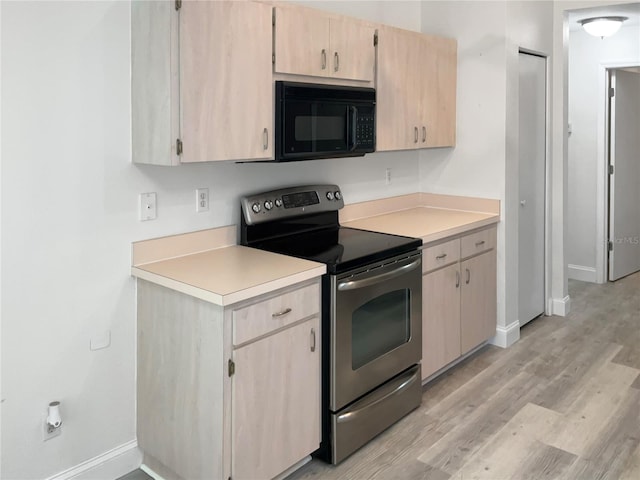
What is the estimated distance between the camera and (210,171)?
275 centimetres

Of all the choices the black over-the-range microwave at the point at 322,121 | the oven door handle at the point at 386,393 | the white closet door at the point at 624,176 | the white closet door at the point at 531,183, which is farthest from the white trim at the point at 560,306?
the black over-the-range microwave at the point at 322,121

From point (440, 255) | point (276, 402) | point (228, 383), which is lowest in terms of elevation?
point (276, 402)

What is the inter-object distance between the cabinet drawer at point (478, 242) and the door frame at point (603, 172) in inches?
90.5

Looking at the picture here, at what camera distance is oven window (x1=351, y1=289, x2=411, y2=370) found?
2.63 metres

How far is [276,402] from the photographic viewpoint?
232 cm

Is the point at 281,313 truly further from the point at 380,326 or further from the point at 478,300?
the point at 478,300

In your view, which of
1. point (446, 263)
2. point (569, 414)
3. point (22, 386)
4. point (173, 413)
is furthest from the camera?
point (446, 263)

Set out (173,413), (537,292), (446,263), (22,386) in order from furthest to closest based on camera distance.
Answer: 1. (537,292)
2. (446,263)
3. (173,413)
4. (22,386)

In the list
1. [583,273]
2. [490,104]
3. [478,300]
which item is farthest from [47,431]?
[583,273]

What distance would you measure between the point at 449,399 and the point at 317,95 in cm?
172

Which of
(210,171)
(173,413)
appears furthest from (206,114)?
(173,413)

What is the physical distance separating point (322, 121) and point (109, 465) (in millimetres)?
1740

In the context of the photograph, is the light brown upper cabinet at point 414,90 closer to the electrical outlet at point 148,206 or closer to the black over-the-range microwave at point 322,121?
the black over-the-range microwave at point 322,121

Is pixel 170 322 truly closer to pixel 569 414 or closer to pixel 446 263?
pixel 446 263
